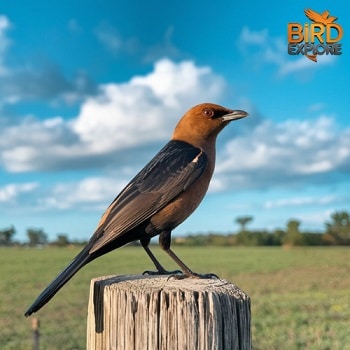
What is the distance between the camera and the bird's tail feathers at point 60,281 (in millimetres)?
2934

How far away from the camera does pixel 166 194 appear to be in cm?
348

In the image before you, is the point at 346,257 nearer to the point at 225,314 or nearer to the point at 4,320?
the point at 4,320

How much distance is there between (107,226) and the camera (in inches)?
131

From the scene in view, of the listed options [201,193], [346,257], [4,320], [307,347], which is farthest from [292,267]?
[201,193]

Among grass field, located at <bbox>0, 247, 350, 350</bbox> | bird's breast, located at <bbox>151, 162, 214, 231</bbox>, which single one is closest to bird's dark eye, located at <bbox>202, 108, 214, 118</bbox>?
bird's breast, located at <bbox>151, 162, 214, 231</bbox>

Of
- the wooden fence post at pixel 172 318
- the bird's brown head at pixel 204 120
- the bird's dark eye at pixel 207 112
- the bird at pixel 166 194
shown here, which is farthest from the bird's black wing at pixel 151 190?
the wooden fence post at pixel 172 318

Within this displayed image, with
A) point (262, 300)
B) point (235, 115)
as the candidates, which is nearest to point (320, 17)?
point (235, 115)

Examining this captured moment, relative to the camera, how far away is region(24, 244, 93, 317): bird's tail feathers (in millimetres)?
2934

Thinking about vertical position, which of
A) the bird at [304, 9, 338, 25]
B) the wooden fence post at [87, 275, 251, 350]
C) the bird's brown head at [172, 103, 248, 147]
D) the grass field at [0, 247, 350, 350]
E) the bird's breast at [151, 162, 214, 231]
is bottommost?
the grass field at [0, 247, 350, 350]

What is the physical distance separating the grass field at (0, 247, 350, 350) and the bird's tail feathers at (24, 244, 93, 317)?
9296 mm

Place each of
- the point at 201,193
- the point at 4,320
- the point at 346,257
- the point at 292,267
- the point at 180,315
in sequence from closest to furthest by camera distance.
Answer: the point at 180,315 < the point at 201,193 < the point at 4,320 < the point at 292,267 < the point at 346,257

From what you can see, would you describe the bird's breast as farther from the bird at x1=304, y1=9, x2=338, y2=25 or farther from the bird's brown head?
the bird at x1=304, y1=9, x2=338, y2=25

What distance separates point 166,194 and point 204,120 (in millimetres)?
767

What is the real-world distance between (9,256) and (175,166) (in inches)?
1948
